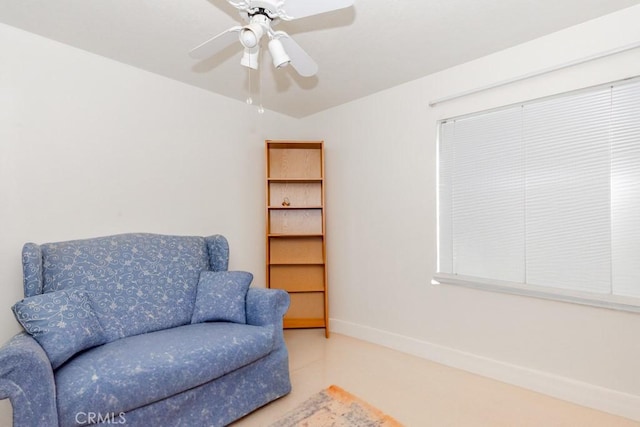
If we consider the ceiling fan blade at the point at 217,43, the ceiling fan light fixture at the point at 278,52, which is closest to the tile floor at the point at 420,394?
the ceiling fan light fixture at the point at 278,52

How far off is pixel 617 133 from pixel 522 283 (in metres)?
1.09

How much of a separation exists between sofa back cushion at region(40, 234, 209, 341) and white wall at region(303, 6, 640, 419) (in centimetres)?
164

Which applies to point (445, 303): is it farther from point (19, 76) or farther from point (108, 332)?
point (19, 76)

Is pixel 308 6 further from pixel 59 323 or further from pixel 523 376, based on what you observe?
pixel 523 376

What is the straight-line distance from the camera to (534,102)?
2.20 meters

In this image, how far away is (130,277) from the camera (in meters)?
2.13

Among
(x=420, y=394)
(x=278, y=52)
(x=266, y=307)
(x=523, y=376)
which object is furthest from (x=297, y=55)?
(x=523, y=376)

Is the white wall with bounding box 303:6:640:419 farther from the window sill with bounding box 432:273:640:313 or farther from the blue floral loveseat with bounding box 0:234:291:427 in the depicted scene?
the blue floral loveseat with bounding box 0:234:291:427

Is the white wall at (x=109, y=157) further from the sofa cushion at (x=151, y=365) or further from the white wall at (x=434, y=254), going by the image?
the white wall at (x=434, y=254)

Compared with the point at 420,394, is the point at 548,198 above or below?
above

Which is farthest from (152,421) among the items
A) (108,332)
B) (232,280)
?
(232,280)

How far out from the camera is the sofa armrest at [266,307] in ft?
6.95

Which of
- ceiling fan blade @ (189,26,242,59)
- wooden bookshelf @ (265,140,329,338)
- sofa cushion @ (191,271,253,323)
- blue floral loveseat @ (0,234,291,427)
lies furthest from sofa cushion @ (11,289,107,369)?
wooden bookshelf @ (265,140,329,338)

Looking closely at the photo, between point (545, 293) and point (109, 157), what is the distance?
10.7 ft
